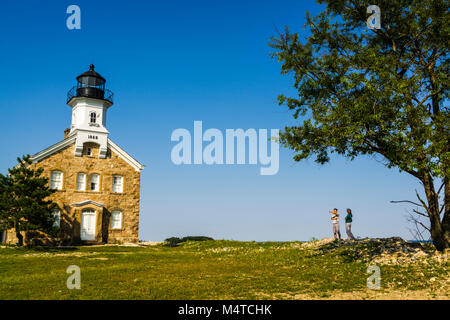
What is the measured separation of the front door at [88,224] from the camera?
38344 millimetres

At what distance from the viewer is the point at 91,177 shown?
39.8m

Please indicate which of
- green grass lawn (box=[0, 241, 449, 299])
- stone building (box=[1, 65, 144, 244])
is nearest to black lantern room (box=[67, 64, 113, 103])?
stone building (box=[1, 65, 144, 244])

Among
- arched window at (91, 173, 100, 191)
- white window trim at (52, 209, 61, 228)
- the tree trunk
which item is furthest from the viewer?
arched window at (91, 173, 100, 191)

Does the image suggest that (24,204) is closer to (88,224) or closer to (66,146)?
(88,224)

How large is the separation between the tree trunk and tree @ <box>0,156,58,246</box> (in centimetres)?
2784

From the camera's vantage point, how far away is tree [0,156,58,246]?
31.8m

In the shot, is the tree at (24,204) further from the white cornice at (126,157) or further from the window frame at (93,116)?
the window frame at (93,116)

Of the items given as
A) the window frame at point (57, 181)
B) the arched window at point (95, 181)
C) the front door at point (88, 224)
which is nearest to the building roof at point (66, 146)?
the window frame at point (57, 181)

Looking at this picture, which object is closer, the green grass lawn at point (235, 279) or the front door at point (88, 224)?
the green grass lawn at point (235, 279)

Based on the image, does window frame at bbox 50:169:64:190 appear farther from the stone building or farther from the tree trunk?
the tree trunk

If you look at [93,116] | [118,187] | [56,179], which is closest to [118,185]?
[118,187]

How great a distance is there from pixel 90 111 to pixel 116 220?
1167 cm

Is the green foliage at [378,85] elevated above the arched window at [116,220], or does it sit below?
above
